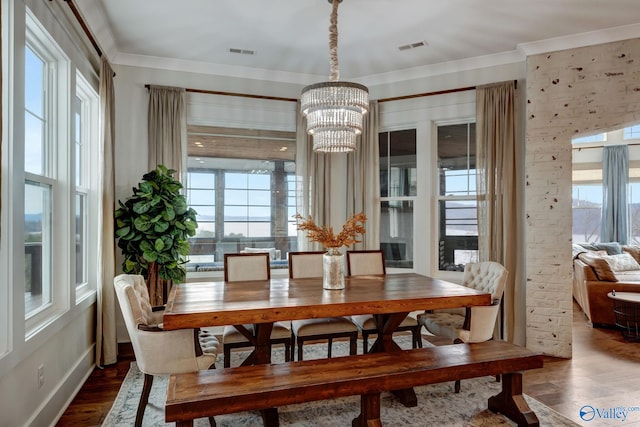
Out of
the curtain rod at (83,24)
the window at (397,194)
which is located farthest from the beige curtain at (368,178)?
the curtain rod at (83,24)

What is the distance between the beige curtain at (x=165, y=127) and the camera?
14.0 ft

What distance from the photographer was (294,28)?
3680mm

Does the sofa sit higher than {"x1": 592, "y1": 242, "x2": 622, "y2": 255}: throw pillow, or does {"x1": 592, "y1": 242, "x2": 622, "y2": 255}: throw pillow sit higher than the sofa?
{"x1": 592, "y1": 242, "x2": 622, "y2": 255}: throw pillow

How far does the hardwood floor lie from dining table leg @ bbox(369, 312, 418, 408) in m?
1.01

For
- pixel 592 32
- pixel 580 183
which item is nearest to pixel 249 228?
pixel 592 32

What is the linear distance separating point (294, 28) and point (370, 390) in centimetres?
318

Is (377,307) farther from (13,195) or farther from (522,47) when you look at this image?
(522,47)

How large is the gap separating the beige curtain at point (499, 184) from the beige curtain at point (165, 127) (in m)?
3.39

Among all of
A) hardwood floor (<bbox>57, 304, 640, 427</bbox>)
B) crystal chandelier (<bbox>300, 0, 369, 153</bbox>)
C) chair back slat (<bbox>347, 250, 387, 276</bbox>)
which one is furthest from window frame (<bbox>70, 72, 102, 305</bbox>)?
chair back slat (<bbox>347, 250, 387, 276</bbox>)

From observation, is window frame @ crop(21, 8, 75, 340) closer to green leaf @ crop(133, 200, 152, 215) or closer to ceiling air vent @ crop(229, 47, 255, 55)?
green leaf @ crop(133, 200, 152, 215)

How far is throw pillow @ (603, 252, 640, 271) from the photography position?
6484 millimetres

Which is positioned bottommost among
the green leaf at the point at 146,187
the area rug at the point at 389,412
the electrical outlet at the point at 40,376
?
the area rug at the point at 389,412

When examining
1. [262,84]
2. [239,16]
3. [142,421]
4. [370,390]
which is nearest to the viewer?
[370,390]

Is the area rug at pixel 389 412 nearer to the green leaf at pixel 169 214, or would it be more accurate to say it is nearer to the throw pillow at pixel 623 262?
the green leaf at pixel 169 214
